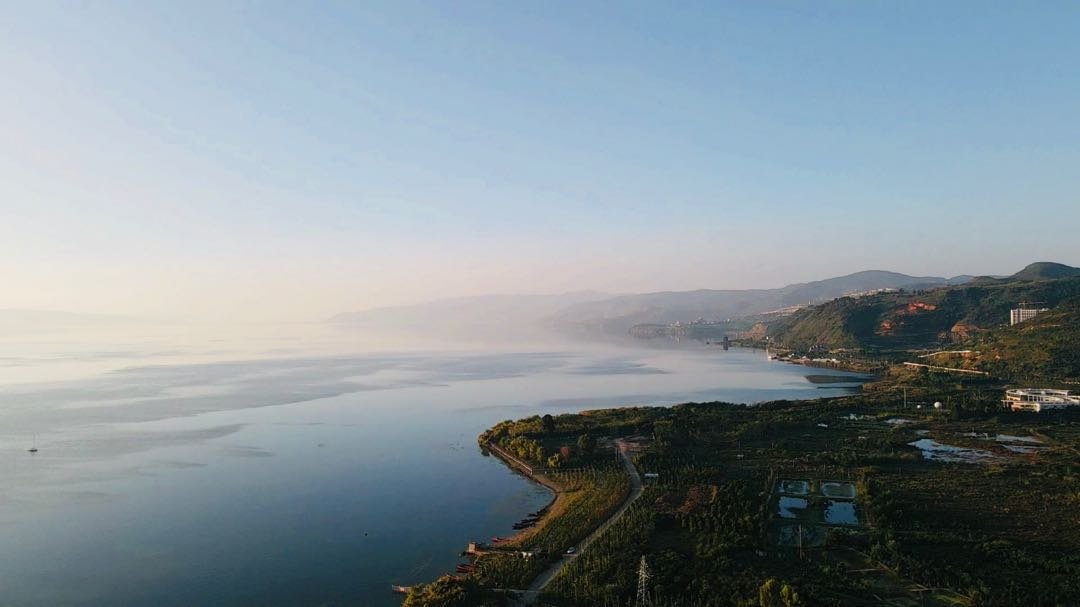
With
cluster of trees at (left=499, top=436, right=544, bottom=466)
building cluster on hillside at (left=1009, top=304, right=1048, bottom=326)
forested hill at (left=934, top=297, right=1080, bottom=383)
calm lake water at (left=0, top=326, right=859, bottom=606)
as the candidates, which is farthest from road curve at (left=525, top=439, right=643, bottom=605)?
building cluster on hillside at (left=1009, top=304, right=1048, bottom=326)

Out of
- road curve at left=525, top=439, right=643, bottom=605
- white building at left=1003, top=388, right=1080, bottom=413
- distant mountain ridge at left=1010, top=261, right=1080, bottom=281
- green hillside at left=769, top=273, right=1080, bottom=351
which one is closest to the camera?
road curve at left=525, top=439, right=643, bottom=605

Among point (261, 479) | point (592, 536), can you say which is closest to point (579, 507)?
point (592, 536)

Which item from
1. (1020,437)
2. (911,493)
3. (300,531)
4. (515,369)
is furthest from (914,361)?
(300,531)

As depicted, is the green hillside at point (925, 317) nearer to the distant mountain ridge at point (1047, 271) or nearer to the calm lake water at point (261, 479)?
the calm lake water at point (261, 479)

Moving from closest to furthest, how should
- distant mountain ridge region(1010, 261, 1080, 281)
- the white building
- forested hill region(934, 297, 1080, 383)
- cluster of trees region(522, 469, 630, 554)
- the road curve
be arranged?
the road curve < cluster of trees region(522, 469, 630, 554) < the white building < forested hill region(934, 297, 1080, 383) < distant mountain ridge region(1010, 261, 1080, 281)

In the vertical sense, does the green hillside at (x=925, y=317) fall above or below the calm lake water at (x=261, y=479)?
above

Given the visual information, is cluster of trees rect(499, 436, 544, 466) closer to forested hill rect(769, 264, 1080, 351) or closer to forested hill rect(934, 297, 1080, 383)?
forested hill rect(934, 297, 1080, 383)

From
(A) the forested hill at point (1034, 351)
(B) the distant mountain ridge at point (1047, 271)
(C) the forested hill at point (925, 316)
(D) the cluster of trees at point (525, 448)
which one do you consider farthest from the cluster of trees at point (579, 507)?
(B) the distant mountain ridge at point (1047, 271)
